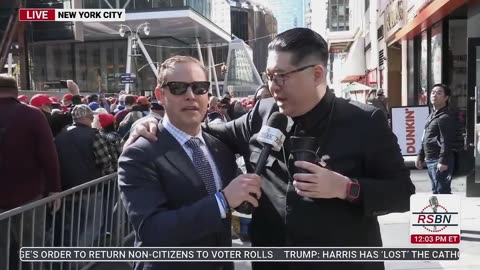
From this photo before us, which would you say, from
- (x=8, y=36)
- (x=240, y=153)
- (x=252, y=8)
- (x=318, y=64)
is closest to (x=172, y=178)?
(x=240, y=153)

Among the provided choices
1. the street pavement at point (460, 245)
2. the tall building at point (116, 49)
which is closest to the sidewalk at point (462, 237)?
the street pavement at point (460, 245)

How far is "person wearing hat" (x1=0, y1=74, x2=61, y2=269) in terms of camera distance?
178 inches

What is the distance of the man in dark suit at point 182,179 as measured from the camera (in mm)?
2047

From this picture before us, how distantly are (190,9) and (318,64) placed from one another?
156ft

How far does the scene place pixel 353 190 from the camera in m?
2.04

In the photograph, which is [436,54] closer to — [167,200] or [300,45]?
[300,45]

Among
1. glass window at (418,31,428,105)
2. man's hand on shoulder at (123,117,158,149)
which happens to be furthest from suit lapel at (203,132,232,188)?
glass window at (418,31,428,105)

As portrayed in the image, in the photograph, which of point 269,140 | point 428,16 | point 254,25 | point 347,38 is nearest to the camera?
point 269,140

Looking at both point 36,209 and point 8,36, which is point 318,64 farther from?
point 8,36

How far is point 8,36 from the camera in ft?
95.5

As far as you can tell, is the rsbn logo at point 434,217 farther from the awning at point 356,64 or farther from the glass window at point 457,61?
the awning at point 356,64

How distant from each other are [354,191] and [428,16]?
10.3 meters

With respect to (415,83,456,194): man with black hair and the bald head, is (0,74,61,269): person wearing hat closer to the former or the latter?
the bald head

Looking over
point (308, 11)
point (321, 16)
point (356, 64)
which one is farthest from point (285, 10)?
point (356, 64)
